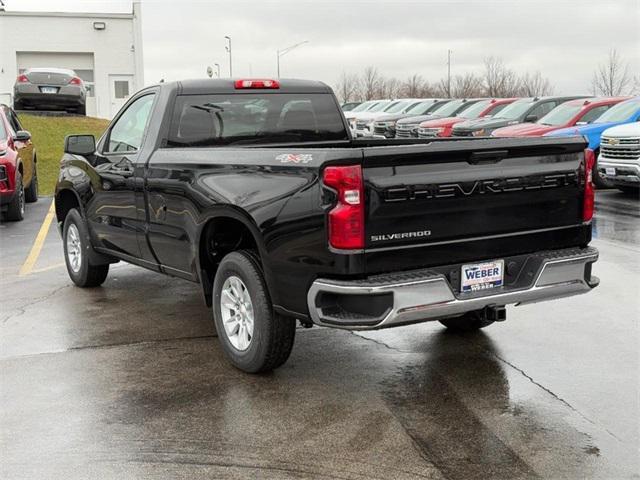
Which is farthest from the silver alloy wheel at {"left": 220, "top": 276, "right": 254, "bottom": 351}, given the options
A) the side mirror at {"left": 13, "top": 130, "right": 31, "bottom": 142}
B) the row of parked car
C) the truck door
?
the side mirror at {"left": 13, "top": 130, "right": 31, "bottom": 142}

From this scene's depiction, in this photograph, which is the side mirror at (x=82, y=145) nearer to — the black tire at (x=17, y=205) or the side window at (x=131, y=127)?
the side window at (x=131, y=127)

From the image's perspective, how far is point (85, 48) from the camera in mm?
42500

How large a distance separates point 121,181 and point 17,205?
22.1 feet

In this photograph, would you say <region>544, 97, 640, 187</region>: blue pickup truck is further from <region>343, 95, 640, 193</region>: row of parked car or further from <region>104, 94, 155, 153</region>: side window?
<region>104, 94, 155, 153</region>: side window

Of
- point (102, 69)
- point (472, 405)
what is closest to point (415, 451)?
point (472, 405)

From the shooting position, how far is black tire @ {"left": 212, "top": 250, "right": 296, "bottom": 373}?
5.11 metres

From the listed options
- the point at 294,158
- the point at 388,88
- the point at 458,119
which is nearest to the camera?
the point at 294,158

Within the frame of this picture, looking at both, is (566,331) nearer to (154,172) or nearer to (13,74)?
(154,172)

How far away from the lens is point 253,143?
6535mm

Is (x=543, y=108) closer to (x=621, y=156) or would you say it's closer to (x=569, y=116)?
(x=569, y=116)

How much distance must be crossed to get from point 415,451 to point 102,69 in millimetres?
41623

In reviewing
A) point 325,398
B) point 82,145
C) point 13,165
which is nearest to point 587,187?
point 325,398

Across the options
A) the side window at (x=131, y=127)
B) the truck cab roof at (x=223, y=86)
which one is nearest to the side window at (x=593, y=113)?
the truck cab roof at (x=223, y=86)

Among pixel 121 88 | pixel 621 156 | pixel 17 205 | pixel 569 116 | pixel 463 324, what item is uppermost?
pixel 121 88
